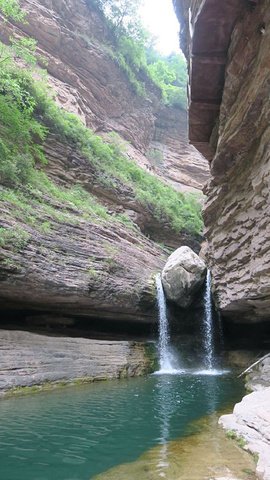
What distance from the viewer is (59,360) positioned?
9742mm

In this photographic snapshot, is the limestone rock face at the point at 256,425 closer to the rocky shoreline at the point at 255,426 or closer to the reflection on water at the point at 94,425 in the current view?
the rocky shoreline at the point at 255,426

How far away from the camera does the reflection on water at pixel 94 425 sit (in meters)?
3.86

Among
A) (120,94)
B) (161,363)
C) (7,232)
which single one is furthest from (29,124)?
(120,94)

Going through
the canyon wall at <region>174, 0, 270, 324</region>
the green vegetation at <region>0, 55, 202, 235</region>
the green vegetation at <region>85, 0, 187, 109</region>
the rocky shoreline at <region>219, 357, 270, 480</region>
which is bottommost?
the rocky shoreline at <region>219, 357, 270, 480</region>

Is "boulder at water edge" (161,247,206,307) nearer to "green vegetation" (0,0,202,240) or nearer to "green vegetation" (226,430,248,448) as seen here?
"green vegetation" (0,0,202,240)

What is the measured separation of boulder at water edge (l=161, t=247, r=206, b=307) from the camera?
13558 millimetres

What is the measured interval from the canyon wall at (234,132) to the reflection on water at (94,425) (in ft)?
12.2

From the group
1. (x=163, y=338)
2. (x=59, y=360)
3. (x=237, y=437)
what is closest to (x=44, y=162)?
(x=59, y=360)

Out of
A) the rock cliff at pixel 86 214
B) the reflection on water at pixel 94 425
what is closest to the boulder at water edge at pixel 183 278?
the rock cliff at pixel 86 214

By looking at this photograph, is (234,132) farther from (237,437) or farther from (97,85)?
(97,85)

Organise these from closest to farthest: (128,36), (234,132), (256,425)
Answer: (256,425) → (234,132) → (128,36)

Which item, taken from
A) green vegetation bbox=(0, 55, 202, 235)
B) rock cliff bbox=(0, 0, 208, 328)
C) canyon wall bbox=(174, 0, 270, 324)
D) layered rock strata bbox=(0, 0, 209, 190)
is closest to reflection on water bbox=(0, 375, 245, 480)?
rock cliff bbox=(0, 0, 208, 328)

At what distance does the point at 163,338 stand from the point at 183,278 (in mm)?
2941

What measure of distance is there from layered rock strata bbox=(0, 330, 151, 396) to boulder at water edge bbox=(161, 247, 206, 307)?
303cm
